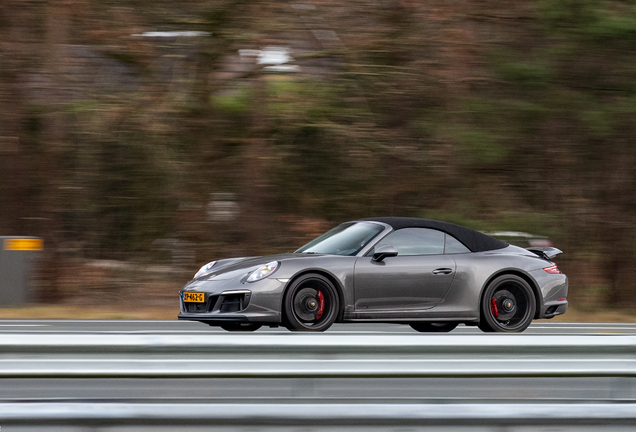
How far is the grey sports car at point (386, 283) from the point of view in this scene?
761cm

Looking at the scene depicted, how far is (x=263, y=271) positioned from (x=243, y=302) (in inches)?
12.7

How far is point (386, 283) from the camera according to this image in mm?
7879

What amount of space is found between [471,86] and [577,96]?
168cm

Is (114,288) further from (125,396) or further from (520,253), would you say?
(125,396)

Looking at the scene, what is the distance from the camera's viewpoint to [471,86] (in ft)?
47.5

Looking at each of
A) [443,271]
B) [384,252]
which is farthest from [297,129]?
[384,252]

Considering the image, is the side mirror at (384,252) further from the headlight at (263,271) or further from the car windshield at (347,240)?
the headlight at (263,271)

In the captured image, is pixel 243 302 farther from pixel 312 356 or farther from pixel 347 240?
pixel 312 356

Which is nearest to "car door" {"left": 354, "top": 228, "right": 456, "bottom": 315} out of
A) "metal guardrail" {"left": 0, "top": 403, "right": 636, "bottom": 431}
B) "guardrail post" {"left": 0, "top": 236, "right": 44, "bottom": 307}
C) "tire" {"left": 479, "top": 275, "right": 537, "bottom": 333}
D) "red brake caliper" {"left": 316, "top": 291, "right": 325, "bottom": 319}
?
"red brake caliper" {"left": 316, "top": 291, "right": 325, "bottom": 319}

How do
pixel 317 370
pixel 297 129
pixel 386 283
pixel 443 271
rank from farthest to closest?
pixel 297 129
pixel 443 271
pixel 386 283
pixel 317 370

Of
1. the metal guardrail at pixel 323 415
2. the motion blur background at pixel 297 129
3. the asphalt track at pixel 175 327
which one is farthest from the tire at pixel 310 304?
the motion blur background at pixel 297 129

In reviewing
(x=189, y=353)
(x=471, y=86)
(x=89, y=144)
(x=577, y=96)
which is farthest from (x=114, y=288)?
(x=189, y=353)

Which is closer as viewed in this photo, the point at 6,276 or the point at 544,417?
the point at 544,417

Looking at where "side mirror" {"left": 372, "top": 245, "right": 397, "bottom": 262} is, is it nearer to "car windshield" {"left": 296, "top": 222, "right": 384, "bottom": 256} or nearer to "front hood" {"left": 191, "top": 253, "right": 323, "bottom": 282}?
"car windshield" {"left": 296, "top": 222, "right": 384, "bottom": 256}
